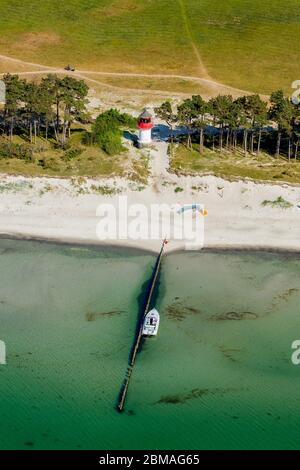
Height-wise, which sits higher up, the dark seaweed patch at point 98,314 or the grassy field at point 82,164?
the grassy field at point 82,164

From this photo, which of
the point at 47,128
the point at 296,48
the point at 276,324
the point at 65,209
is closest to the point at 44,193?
the point at 65,209

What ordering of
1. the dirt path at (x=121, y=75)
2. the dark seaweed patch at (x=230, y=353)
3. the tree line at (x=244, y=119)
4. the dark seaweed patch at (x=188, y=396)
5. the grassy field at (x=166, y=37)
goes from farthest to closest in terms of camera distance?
1. the grassy field at (x=166, y=37)
2. the dirt path at (x=121, y=75)
3. the tree line at (x=244, y=119)
4. the dark seaweed patch at (x=230, y=353)
5. the dark seaweed patch at (x=188, y=396)

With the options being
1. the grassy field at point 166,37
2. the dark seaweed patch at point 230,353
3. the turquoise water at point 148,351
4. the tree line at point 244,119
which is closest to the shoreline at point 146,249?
the turquoise water at point 148,351

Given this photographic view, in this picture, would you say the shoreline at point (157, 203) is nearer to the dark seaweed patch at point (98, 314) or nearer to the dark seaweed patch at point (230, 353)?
the dark seaweed patch at point (98, 314)

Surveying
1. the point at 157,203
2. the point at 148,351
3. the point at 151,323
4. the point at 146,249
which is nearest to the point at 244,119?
the point at 157,203

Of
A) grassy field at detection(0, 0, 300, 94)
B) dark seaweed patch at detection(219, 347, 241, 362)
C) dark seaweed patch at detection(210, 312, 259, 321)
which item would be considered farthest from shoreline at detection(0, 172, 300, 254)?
grassy field at detection(0, 0, 300, 94)

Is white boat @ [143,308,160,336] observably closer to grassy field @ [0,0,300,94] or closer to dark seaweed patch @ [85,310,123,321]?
dark seaweed patch @ [85,310,123,321]
